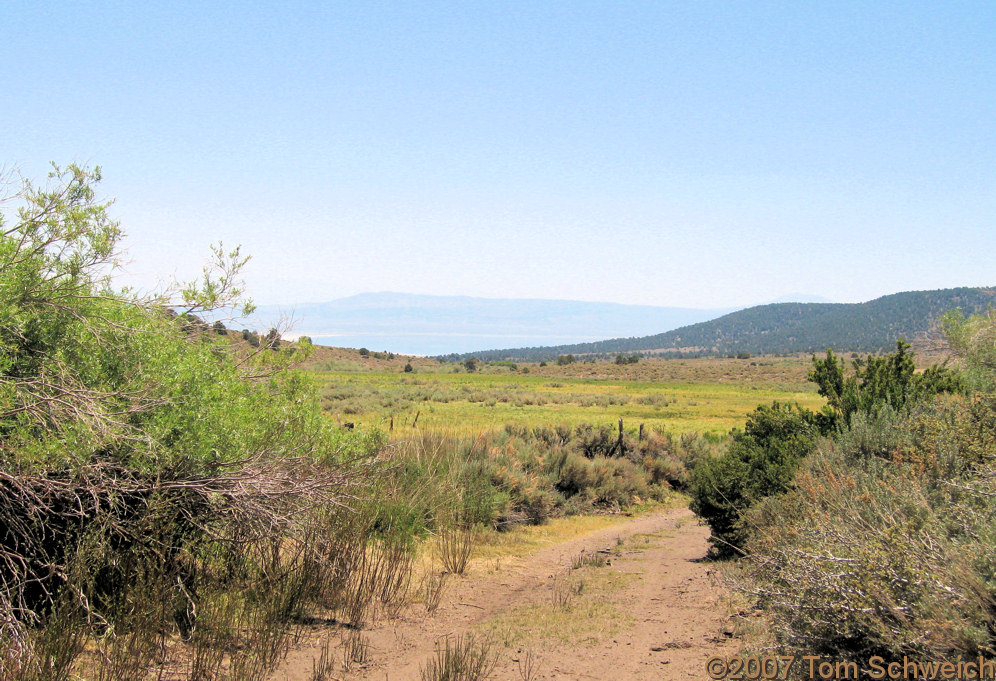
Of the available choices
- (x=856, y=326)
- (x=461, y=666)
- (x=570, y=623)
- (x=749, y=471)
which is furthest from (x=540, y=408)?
(x=856, y=326)

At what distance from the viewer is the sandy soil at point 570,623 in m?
6.08

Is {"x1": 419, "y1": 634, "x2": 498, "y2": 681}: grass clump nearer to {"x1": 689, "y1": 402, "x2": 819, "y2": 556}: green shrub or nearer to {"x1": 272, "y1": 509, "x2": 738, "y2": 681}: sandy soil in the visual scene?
{"x1": 272, "y1": 509, "x2": 738, "y2": 681}: sandy soil

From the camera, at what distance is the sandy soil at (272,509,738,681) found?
6.08 metres

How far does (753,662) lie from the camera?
5.48 metres

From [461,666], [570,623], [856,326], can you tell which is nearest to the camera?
[461,666]

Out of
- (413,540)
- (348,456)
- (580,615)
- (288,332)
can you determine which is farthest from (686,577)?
(288,332)

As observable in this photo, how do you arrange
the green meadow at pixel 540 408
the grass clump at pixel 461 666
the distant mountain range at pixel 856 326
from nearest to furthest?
the grass clump at pixel 461 666 → the green meadow at pixel 540 408 → the distant mountain range at pixel 856 326

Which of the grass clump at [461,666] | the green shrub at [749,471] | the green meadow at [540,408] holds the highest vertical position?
the green shrub at [749,471]

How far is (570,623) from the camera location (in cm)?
756

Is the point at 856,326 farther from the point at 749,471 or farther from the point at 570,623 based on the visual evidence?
the point at 570,623

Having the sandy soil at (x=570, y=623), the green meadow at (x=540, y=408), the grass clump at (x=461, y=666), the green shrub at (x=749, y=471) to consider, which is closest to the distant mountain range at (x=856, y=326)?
the green meadow at (x=540, y=408)

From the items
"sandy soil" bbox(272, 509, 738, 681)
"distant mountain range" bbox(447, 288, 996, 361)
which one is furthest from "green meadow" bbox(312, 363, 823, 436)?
"distant mountain range" bbox(447, 288, 996, 361)

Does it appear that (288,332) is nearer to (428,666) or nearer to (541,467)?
(428,666)

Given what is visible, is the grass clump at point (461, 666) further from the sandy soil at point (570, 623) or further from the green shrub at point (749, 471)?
the green shrub at point (749, 471)
